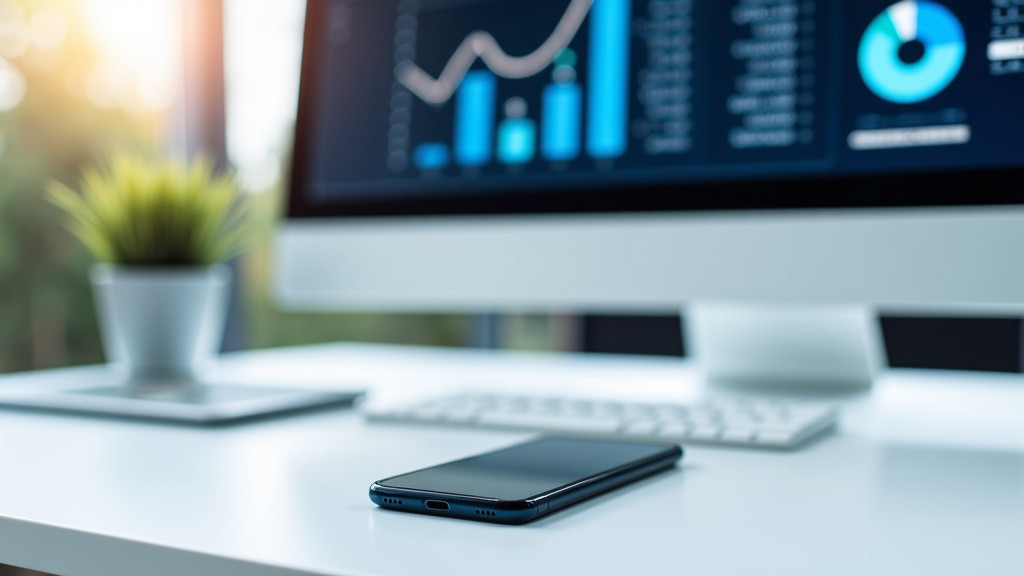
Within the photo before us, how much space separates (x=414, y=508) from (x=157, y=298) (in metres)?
0.55

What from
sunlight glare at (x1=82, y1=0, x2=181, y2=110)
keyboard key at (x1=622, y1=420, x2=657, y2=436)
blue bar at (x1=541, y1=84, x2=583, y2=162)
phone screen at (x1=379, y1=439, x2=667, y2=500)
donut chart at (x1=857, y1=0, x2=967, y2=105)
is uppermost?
sunlight glare at (x1=82, y1=0, x2=181, y2=110)

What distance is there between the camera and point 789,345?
0.89 metres

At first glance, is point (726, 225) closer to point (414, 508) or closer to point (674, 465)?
point (674, 465)

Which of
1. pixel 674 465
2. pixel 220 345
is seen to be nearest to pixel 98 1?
pixel 220 345

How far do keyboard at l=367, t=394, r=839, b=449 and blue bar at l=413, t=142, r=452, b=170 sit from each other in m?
0.26

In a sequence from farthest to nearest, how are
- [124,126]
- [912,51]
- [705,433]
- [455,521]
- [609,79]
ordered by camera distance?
[124,126] → [609,79] → [912,51] → [705,433] → [455,521]

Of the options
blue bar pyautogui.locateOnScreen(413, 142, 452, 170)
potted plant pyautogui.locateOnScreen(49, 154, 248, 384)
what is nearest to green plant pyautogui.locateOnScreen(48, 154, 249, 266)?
potted plant pyautogui.locateOnScreen(49, 154, 248, 384)

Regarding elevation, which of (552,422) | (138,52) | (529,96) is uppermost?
(138,52)

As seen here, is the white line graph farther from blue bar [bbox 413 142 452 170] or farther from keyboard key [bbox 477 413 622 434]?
keyboard key [bbox 477 413 622 434]

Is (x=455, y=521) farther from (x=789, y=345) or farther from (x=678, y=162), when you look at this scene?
(x=789, y=345)

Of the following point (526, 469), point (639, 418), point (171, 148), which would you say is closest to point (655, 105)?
point (639, 418)

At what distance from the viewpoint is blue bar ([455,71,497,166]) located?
83 centimetres

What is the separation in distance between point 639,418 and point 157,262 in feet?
1.70

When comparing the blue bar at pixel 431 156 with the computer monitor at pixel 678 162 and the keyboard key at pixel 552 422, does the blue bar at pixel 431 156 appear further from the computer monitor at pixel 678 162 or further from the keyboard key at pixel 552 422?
the keyboard key at pixel 552 422
